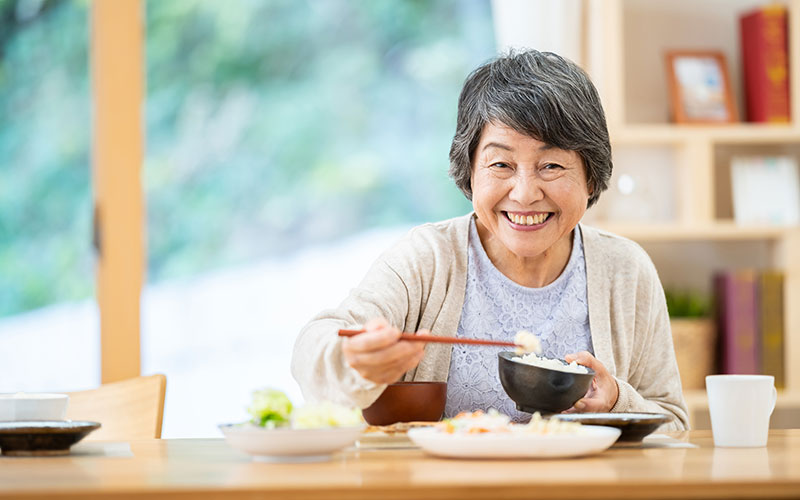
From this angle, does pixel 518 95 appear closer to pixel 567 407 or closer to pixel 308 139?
pixel 567 407

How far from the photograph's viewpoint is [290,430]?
123 centimetres

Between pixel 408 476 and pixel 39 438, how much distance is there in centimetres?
60

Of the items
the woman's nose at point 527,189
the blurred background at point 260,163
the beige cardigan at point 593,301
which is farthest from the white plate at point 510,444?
the blurred background at point 260,163

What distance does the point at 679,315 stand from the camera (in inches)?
131

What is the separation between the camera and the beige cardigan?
1.99 m

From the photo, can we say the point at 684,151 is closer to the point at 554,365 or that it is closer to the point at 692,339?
the point at 692,339

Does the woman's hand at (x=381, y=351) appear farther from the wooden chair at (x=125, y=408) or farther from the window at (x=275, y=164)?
the window at (x=275, y=164)

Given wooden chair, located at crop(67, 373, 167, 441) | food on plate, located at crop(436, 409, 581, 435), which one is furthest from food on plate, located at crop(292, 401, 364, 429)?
wooden chair, located at crop(67, 373, 167, 441)

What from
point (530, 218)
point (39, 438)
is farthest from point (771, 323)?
point (39, 438)

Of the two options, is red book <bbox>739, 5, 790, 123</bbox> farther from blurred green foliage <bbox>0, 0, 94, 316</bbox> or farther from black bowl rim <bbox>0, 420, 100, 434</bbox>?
black bowl rim <bbox>0, 420, 100, 434</bbox>

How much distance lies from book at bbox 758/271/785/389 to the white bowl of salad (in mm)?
2308

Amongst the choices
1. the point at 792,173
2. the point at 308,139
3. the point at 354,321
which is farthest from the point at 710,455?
the point at 308,139

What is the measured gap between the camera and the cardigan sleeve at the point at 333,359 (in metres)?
1.56

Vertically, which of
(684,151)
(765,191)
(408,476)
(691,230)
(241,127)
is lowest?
(408,476)
